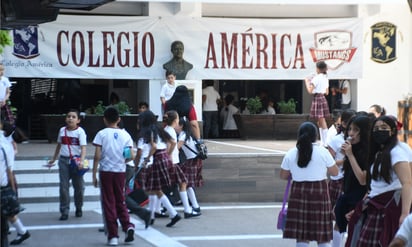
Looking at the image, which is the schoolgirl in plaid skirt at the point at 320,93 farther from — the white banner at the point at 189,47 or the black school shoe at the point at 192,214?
the black school shoe at the point at 192,214

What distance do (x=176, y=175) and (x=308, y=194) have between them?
12.2 ft

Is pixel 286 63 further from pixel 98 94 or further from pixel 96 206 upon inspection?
pixel 96 206

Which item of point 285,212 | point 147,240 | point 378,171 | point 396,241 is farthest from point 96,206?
point 396,241

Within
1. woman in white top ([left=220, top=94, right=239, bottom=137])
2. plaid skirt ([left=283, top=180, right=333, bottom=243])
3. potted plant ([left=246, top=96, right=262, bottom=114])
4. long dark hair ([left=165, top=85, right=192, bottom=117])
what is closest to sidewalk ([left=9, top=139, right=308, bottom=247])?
long dark hair ([left=165, top=85, right=192, bottom=117])

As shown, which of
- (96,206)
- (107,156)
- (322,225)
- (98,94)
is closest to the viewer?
(322,225)

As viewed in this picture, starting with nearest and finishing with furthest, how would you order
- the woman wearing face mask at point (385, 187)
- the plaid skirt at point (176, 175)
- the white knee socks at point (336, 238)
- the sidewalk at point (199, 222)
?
1. the woman wearing face mask at point (385, 187)
2. the white knee socks at point (336, 238)
3. the sidewalk at point (199, 222)
4. the plaid skirt at point (176, 175)

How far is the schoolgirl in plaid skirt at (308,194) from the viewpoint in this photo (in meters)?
7.91

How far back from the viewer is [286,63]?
1873cm

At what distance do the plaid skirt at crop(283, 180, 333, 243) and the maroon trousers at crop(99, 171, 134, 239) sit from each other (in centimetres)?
253

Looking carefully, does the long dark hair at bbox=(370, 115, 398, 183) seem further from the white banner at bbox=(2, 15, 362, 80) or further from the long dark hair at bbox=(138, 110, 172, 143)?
the white banner at bbox=(2, 15, 362, 80)

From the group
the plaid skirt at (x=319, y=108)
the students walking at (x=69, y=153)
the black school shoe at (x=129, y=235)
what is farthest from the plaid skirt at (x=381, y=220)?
the plaid skirt at (x=319, y=108)

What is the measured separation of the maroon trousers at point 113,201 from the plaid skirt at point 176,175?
1.59m

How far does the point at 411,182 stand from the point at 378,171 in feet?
0.99

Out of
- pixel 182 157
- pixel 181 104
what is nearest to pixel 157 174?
pixel 182 157
